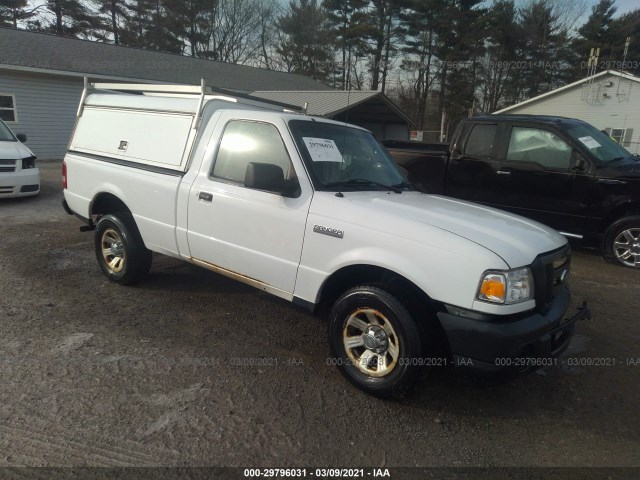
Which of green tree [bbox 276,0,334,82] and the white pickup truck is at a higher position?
green tree [bbox 276,0,334,82]

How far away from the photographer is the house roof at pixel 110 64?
16891 mm

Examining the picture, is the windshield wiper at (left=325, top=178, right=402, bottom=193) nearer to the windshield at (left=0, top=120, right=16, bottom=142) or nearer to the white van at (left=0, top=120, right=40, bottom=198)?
the white van at (left=0, top=120, right=40, bottom=198)

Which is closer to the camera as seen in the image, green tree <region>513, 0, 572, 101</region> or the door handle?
the door handle

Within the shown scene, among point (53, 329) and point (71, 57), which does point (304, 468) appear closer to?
point (53, 329)

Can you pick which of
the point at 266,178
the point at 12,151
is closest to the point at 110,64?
the point at 12,151

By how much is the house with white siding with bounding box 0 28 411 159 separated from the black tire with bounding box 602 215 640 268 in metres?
11.1

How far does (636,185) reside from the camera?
6.20m

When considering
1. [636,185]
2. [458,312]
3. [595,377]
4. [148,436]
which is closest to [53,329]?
[148,436]

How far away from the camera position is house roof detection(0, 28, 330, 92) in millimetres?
16891

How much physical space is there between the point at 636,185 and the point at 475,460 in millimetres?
5294

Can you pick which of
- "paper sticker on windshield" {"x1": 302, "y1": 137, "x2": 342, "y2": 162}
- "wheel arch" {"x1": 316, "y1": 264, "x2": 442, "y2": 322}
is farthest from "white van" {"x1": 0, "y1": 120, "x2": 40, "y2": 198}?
"wheel arch" {"x1": 316, "y1": 264, "x2": 442, "y2": 322}

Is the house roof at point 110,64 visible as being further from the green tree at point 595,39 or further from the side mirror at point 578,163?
the green tree at point 595,39

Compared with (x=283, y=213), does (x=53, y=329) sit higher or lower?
lower

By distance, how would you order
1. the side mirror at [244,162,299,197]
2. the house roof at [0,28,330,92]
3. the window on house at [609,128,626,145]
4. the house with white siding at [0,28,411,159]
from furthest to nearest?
the window on house at [609,128,626,145] → the house roof at [0,28,330,92] → the house with white siding at [0,28,411,159] → the side mirror at [244,162,299,197]
